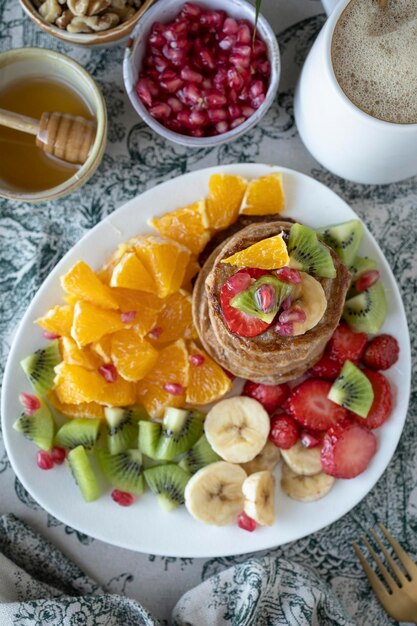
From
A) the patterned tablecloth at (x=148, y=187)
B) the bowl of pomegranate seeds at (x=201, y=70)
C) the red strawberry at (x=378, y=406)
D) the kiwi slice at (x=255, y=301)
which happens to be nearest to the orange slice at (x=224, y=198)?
the bowl of pomegranate seeds at (x=201, y=70)

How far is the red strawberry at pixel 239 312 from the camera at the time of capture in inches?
80.7

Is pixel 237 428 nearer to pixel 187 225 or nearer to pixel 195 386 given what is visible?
pixel 195 386

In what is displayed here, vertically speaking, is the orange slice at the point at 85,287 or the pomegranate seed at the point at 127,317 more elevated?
the orange slice at the point at 85,287

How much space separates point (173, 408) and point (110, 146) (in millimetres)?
979

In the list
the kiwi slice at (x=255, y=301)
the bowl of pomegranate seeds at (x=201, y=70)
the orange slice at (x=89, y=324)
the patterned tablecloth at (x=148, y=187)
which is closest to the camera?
the kiwi slice at (x=255, y=301)

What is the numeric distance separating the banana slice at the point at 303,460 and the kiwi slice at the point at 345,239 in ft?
2.14

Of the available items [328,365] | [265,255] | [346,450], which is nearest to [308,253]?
[265,255]

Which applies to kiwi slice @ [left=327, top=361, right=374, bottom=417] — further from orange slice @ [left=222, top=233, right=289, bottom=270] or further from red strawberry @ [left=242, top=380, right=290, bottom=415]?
orange slice @ [left=222, top=233, right=289, bottom=270]

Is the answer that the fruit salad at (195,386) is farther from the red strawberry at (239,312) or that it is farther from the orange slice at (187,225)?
the red strawberry at (239,312)

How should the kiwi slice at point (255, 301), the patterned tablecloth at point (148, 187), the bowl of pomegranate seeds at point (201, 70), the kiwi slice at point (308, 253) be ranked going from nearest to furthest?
the kiwi slice at point (255, 301) → the kiwi slice at point (308, 253) → the bowl of pomegranate seeds at point (201, 70) → the patterned tablecloth at point (148, 187)

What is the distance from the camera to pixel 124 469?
2.46 metres

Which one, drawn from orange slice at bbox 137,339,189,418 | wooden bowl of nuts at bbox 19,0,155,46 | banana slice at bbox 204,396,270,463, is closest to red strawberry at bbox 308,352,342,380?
banana slice at bbox 204,396,270,463

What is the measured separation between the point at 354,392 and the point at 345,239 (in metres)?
0.51

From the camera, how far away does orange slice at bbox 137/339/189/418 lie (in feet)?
7.92
